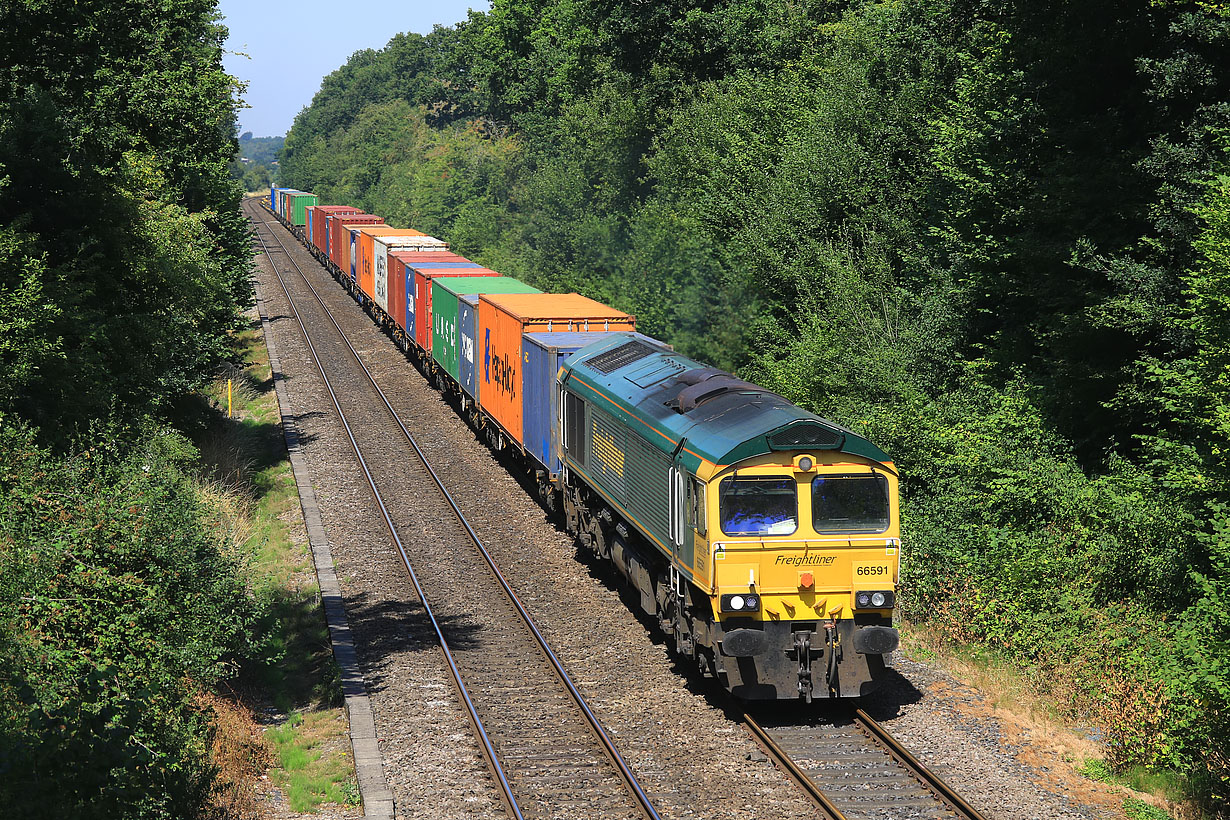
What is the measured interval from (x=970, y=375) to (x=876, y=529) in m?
8.40

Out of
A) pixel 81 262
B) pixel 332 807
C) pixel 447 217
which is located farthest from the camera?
pixel 447 217

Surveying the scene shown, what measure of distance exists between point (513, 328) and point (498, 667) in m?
9.71

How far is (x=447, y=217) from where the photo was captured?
76.6 metres

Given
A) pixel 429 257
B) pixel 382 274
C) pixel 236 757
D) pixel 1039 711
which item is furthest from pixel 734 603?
pixel 382 274

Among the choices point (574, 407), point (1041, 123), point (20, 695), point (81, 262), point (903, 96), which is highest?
point (903, 96)

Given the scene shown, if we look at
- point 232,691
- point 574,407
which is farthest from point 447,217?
point 232,691

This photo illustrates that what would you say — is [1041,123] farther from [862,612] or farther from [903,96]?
[862,612]

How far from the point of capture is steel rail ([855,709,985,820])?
1065 centimetres

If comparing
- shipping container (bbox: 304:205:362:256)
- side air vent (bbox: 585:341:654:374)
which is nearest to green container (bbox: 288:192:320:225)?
shipping container (bbox: 304:205:362:256)

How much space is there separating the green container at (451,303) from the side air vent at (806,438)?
692 inches

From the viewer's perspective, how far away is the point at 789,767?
11.6 metres

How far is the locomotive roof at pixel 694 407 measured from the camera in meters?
12.5

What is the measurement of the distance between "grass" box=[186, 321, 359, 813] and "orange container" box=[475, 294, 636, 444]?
15.9 feet

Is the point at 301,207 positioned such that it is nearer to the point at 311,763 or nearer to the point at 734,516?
the point at 311,763
